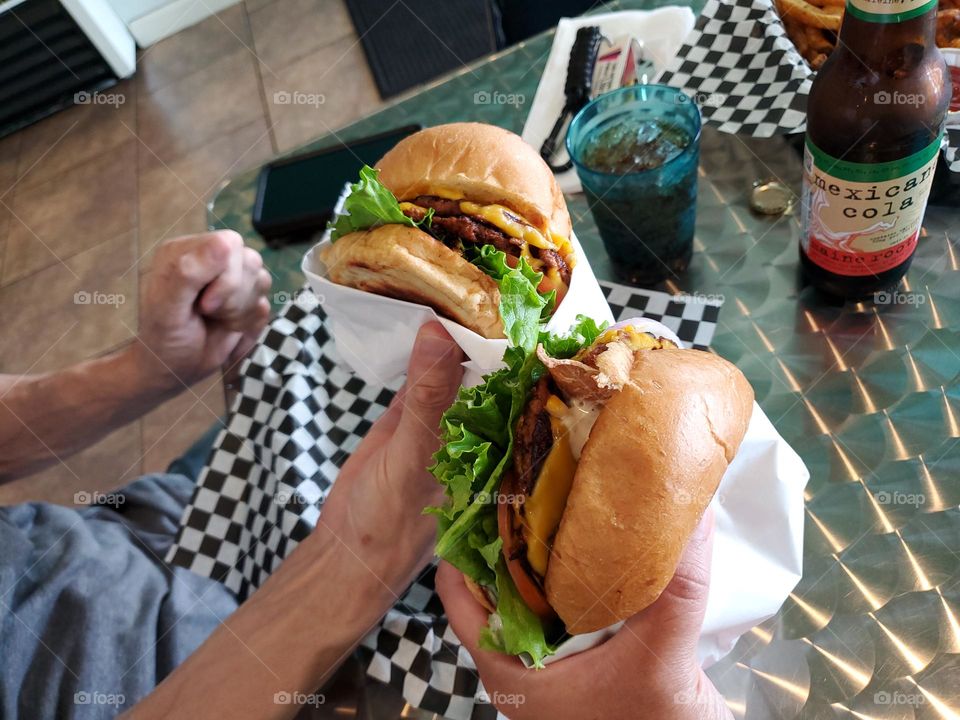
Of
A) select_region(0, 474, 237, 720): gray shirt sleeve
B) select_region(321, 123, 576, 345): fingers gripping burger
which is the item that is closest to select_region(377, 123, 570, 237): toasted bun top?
select_region(321, 123, 576, 345): fingers gripping burger

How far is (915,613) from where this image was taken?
1064 millimetres

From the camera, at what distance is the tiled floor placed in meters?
3.46

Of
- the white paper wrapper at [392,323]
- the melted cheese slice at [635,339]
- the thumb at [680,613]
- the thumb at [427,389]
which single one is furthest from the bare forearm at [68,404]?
the thumb at [680,613]

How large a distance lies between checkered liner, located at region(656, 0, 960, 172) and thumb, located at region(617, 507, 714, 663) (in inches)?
38.1

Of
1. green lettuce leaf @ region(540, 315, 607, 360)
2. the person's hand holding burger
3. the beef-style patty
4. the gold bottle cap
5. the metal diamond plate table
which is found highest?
the beef-style patty

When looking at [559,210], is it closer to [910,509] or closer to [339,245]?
[339,245]

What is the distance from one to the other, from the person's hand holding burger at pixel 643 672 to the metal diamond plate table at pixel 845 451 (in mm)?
167

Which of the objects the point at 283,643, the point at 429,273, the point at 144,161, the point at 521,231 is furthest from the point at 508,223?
the point at 144,161

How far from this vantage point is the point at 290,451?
149cm

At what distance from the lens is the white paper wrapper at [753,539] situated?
106 cm

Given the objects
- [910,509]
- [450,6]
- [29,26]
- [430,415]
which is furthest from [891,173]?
[29,26]

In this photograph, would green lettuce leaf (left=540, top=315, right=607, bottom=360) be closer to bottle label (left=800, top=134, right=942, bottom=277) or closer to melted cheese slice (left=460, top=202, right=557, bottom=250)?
melted cheese slice (left=460, top=202, right=557, bottom=250)

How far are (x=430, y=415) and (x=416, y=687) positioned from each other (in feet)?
1.37

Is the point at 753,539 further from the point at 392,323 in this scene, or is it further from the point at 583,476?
the point at 392,323
